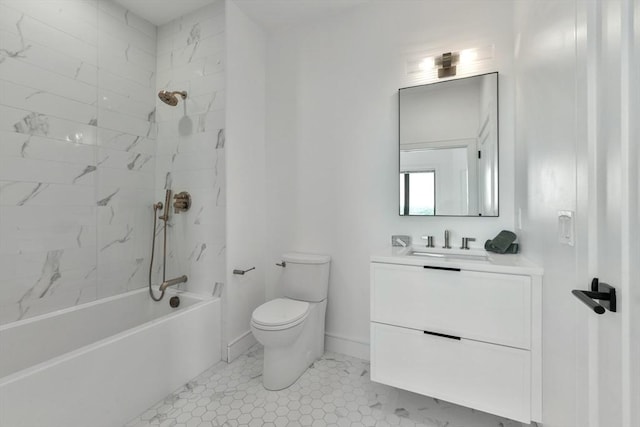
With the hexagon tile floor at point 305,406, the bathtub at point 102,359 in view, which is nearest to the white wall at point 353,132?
the hexagon tile floor at point 305,406

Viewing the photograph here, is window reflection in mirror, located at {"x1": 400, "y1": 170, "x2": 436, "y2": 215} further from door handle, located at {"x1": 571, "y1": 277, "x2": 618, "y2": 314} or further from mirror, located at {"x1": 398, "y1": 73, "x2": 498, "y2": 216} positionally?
door handle, located at {"x1": 571, "y1": 277, "x2": 618, "y2": 314}

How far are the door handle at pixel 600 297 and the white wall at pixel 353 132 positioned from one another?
1105mm

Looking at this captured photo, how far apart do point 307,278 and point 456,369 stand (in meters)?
1.10

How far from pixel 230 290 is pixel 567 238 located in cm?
201

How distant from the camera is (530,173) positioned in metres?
1.41

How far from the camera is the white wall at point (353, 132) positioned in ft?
5.89

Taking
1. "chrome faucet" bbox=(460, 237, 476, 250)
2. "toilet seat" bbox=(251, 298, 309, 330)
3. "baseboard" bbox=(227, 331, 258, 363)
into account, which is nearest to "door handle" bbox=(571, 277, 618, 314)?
"chrome faucet" bbox=(460, 237, 476, 250)

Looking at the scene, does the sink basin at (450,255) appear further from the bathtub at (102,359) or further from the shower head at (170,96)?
the shower head at (170,96)

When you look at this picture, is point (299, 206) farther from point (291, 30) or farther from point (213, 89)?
point (291, 30)

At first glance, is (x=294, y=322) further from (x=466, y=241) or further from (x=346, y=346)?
(x=466, y=241)

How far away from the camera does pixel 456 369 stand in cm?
142

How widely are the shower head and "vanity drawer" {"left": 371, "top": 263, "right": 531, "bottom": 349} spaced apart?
1988 mm

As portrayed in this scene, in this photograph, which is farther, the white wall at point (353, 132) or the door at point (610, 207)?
the white wall at point (353, 132)

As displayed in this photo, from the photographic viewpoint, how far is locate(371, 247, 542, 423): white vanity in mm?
1278
